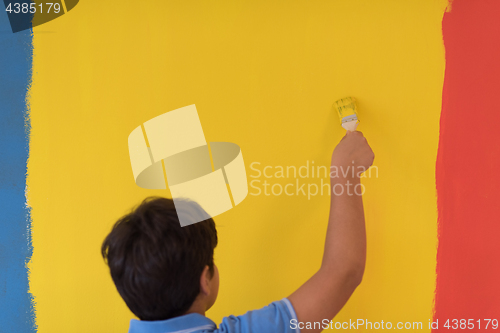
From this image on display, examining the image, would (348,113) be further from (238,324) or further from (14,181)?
(14,181)

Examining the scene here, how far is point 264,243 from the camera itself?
971mm

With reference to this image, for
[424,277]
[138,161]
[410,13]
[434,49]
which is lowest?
[424,277]

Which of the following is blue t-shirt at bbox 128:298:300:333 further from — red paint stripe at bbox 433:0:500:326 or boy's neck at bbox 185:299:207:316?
red paint stripe at bbox 433:0:500:326

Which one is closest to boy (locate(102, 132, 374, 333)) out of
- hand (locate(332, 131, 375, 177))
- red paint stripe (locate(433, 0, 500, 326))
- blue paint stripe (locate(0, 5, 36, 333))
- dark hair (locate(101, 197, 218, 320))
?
dark hair (locate(101, 197, 218, 320))

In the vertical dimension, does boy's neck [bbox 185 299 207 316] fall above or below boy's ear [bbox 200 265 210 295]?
below

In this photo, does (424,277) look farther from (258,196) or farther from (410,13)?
(410,13)

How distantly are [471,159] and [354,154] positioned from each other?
34 centimetres

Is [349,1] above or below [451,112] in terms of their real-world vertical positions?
above

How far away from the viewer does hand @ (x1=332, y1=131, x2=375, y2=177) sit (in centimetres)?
82

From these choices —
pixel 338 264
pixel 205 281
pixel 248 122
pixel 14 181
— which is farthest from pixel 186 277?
pixel 14 181

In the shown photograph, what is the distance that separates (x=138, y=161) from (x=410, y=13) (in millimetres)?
854

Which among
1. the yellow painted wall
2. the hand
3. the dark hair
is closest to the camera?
the dark hair

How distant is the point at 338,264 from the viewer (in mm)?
679

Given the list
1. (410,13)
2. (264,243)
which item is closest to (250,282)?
(264,243)
